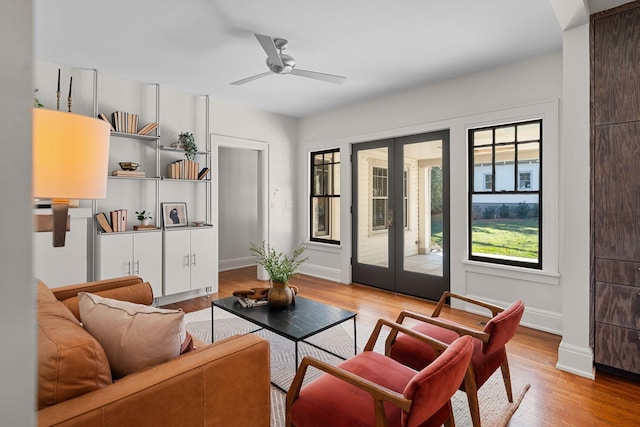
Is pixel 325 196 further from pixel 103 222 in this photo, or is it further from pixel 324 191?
pixel 103 222

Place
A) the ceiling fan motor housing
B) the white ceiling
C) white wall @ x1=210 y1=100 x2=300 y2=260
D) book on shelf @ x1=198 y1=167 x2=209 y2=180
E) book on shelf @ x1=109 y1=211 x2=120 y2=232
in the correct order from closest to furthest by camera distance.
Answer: the white ceiling < the ceiling fan motor housing < book on shelf @ x1=109 y1=211 x2=120 y2=232 < book on shelf @ x1=198 y1=167 x2=209 y2=180 < white wall @ x1=210 y1=100 x2=300 y2=260

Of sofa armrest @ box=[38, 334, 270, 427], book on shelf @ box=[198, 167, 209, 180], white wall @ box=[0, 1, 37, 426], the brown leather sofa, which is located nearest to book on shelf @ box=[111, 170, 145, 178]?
book on shelf @ box=[198, 167, 209, 180]

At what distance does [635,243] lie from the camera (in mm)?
2352

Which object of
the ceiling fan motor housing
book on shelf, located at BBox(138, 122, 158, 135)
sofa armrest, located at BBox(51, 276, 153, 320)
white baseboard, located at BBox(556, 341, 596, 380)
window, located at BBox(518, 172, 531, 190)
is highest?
the ceiling fan motor housing

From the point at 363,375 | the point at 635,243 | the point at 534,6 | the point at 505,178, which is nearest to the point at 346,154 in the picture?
the point at 505,178

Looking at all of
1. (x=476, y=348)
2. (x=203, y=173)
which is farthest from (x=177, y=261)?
(x=476, y=348)

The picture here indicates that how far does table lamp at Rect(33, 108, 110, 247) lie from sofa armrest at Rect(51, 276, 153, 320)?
1.60 m

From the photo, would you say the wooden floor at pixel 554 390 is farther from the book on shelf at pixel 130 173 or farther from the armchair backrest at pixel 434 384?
the book on shelf at pixel 130 173

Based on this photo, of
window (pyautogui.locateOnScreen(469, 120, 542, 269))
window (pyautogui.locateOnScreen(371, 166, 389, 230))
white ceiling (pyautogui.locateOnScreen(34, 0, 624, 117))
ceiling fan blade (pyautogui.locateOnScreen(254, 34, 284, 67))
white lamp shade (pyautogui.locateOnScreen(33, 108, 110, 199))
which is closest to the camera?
white lamp shade (pyautogui.locateOnScreen(33, 108, 110, 199))

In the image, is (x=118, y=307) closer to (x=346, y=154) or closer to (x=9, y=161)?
(x=9, y=161)

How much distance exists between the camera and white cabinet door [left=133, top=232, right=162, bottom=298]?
3963 millimetres

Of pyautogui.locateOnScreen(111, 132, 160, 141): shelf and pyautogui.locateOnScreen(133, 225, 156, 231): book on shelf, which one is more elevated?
pyautogui.locateOnScreen(111, 132, 160, 141): shelf

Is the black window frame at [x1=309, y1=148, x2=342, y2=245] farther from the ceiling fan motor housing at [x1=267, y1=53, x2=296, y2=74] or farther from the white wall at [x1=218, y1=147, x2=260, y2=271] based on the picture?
the ceiling fan motor housing at [x1=267, y1=53, x2=296, y2=74]

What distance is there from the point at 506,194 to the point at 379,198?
171 centimetres
